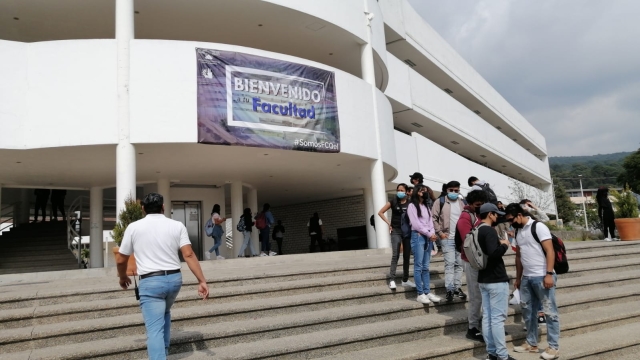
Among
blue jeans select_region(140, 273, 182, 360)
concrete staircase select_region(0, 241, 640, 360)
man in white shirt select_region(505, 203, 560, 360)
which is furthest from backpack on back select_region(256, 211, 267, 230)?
blue jeans select_region(140, 273, 182, 360)

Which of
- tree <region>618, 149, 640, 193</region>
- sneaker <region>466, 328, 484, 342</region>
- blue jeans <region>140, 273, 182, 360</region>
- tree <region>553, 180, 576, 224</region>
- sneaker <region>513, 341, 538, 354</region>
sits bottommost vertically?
sneaker <region>513, 341, 538, 354</region>

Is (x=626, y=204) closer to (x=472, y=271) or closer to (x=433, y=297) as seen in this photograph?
(x=433, y=297)

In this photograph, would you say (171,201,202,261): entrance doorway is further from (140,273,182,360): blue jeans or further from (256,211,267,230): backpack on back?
(140,273,182,360): blue jeans

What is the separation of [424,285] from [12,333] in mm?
4809

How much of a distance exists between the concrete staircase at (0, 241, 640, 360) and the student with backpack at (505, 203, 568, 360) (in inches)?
9.4

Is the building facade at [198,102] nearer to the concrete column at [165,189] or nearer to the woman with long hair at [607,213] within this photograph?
the concrete column at [165,189]

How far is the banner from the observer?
996 cm

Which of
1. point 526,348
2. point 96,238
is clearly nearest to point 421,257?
point 526,348

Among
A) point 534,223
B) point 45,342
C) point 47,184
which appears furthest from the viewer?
point 47,184

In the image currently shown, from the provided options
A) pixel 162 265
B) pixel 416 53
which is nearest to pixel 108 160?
pixel 162 265

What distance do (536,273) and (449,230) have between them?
4.54 ft

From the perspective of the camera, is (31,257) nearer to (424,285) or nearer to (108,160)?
(108,160)

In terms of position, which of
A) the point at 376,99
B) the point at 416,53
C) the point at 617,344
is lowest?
the point at 617,344

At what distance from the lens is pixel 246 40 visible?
13641 mm
